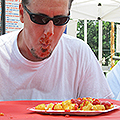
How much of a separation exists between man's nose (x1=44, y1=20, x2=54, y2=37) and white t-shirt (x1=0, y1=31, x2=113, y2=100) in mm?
343

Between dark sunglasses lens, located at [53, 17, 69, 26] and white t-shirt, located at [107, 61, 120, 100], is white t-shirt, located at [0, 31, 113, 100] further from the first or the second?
white t-shirt, located at [107, 61, 120, 100]

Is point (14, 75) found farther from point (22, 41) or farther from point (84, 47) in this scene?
point (84, 47)

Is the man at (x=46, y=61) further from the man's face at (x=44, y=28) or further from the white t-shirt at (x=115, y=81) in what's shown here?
the white t-shirt at (x=115, y=81)

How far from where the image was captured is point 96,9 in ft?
23.6

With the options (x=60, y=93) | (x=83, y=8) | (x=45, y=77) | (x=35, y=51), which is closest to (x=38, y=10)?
(x=35, y=51)

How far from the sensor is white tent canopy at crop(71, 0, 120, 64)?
6.92 metres

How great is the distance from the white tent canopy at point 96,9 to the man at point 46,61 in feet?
17.2

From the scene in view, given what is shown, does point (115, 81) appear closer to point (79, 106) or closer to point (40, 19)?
point (40, 19)

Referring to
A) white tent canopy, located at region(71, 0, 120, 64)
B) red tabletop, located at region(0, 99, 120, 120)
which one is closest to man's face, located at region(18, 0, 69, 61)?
red tabletop, located at region(0, 99, 120, 120)

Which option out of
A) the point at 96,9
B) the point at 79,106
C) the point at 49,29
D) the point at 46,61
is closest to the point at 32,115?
the point at 79,106

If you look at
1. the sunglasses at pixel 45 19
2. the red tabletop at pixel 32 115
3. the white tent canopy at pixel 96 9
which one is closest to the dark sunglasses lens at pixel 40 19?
the sunglasses at pixel 45 19

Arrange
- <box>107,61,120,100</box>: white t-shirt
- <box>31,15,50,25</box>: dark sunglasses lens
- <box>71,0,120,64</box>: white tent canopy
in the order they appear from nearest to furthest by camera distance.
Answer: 1. <box>31,15,50,25</box>: dark sunglasses lens
2. <box>107,61,120,100</box>: white t-shirt
3. <box>71,0,120,64</box>: white tent canopy

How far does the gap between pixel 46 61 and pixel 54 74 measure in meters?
0.12

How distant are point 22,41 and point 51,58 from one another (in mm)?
262
